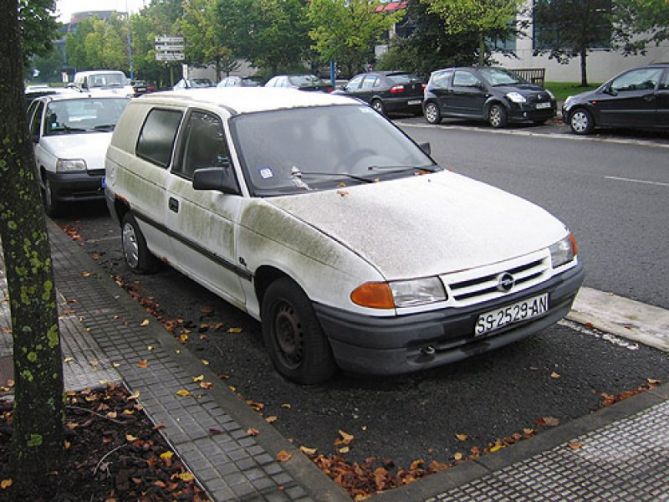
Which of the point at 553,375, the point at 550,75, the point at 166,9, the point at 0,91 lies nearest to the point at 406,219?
the point at 553,375

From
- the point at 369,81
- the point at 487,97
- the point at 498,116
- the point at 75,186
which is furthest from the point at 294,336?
the point at 369,81

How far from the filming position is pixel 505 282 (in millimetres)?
4227

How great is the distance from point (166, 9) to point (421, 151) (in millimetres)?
60599

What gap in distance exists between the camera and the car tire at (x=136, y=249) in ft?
23.2

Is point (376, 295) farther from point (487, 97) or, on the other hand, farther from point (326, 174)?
point (487, 97)

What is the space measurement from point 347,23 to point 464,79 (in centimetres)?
1445

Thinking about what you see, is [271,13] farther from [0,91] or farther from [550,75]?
[0,91]

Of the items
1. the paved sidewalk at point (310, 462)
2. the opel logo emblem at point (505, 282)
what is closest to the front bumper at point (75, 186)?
the paved sidewalk at point (310, 462)

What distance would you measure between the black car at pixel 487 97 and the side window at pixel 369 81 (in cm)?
358

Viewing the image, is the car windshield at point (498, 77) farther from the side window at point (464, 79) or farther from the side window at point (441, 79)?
the side window at point (441, 79)

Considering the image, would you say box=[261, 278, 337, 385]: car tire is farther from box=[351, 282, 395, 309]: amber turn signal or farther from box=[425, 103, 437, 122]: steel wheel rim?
box=[425, 103, 437, 122]: steel wheel rim

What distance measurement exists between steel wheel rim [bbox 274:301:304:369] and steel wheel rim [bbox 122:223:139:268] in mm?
2933

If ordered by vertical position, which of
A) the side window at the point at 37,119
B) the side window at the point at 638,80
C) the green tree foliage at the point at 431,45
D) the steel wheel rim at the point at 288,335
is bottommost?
the steel wheel rim at the point at 288,335

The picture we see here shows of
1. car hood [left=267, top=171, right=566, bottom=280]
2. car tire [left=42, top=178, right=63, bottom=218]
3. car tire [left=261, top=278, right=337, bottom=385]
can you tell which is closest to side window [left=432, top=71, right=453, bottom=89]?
car tire [left=42, top=178, right=63, bottom=218]
